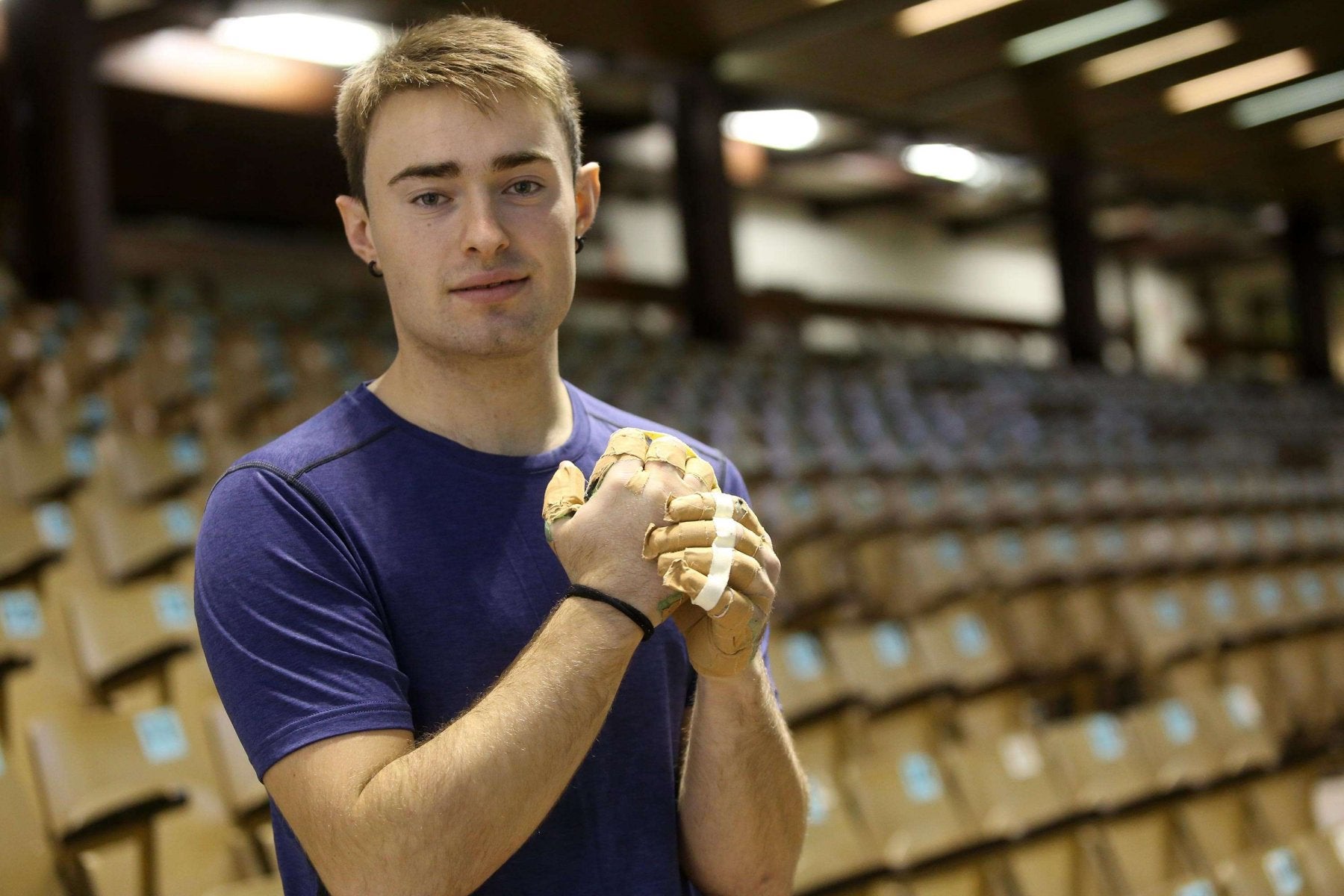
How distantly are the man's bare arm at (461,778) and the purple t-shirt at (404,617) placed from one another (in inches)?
0.8

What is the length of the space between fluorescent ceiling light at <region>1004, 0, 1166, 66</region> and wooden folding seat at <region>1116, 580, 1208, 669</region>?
9.03ft

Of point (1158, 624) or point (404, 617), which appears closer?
point (404, 617)

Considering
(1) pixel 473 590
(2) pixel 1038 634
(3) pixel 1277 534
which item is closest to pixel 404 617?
(1) pixel 473 590

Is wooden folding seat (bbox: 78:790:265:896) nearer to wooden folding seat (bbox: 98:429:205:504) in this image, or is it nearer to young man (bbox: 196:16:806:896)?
young man (bbox: 196:16:806:896)

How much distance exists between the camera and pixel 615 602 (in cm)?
56

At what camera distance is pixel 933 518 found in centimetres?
318

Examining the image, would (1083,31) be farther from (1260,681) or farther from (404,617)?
(404,617)

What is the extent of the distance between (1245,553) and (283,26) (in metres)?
4.64

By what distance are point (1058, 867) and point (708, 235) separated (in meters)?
4.49

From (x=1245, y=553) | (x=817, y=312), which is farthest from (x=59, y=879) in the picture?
(x=817, y=312)

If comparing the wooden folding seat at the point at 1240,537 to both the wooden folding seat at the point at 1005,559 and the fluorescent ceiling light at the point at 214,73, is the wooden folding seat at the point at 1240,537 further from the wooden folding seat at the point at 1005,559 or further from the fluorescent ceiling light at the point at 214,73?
the fluorescent ceiling light at the point at 214,73

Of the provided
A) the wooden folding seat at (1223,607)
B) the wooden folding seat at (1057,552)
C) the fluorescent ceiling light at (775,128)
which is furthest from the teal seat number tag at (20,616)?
the fluorescent ceiling light at (775,128)

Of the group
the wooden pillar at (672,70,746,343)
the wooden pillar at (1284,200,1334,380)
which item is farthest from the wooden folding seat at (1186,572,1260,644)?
the wooden pillar at (1284,200,1334,380)

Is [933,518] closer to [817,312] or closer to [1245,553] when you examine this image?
[1245,553]
